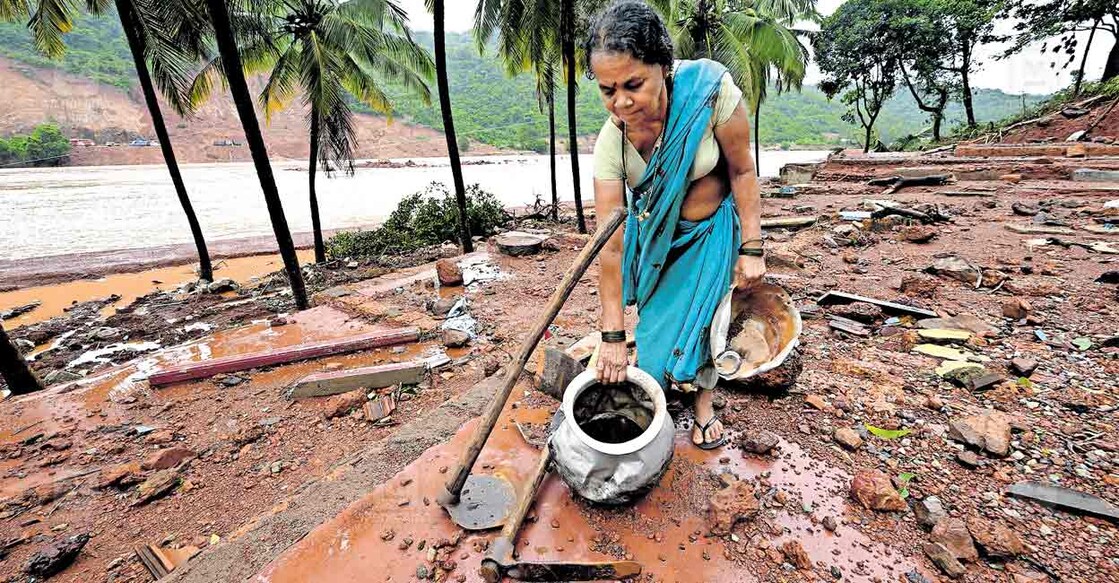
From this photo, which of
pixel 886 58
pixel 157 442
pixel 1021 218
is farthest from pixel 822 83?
pixel 157 442

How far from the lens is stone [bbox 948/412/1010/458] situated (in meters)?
1.86

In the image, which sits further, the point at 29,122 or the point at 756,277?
the point at 29,122

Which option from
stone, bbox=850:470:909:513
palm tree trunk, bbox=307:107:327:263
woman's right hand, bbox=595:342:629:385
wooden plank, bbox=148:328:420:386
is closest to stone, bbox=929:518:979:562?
stone, bbox=850:470:909:513

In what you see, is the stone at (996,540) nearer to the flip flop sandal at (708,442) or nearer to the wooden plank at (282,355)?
the flip flop sandal at (708,442)

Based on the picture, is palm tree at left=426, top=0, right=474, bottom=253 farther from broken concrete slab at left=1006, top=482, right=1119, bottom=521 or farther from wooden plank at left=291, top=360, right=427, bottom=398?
broken concrete slab at left=1006, top=482, right=1119, bottom=521

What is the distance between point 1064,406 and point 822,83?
23825 millimetres

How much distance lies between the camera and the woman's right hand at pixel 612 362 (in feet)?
5.59

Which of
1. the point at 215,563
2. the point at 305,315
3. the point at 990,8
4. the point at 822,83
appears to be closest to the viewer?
the point at 215,563

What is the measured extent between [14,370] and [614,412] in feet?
17.6

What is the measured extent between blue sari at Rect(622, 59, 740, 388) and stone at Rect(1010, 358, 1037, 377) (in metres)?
1.75

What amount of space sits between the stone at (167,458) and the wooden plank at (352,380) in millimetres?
684

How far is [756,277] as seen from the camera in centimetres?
186

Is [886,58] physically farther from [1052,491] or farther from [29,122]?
[29,122]

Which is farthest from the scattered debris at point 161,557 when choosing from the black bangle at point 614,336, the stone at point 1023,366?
the stone at point 1023,366
